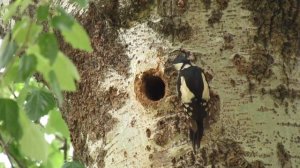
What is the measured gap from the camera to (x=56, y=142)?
3.79m

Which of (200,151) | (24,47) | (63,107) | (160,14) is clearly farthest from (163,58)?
(24,47)

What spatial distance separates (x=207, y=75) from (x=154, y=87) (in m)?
0.15

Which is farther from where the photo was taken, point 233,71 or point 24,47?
point 233,71

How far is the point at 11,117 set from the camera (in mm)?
1376

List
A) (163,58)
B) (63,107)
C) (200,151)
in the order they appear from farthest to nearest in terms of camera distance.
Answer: (63,107)
(163,58)
(200,151)

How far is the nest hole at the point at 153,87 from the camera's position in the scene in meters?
1.79

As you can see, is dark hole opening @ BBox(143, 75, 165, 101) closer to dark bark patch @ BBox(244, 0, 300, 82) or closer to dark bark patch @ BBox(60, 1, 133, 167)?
dark bark patch @ BBox(60, 1, 133, 167)

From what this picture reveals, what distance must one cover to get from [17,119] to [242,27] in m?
0.69

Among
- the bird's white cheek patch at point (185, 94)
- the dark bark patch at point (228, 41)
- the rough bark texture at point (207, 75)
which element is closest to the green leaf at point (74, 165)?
the rough bark texture at point (207, 75)

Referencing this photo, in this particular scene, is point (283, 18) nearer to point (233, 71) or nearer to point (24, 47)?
point (233, 71)

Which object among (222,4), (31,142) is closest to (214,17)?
(222,4)

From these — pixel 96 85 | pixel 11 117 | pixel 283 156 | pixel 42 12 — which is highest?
pixel 42 12

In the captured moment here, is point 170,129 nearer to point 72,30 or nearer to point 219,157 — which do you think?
point 219,157

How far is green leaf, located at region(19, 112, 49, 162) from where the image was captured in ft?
4.56
